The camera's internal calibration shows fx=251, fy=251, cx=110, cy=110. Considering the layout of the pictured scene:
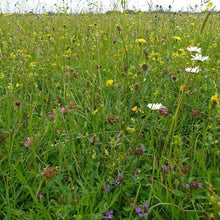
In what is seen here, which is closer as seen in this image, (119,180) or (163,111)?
(119,180)

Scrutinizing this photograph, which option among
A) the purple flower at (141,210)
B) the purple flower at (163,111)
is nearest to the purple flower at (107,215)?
the purple flower at (141,210)

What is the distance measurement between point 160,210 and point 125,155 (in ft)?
0.86

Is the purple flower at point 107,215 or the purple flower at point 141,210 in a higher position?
the purple flower at point 141,210

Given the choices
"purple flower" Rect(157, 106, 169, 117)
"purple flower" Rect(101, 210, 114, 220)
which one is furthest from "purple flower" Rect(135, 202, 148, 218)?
"purple flower" Rect(157, 106, 169, 117)

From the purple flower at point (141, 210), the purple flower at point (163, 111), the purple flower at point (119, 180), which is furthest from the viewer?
the purple flower at point (163, 111)

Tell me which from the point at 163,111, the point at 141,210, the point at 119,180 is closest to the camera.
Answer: the point at 141,210

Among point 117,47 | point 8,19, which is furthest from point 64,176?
point 8,19

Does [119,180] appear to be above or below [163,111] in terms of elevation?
below

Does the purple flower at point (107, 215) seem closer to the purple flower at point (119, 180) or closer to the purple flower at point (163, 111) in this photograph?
the purple flower at point (119, 180)

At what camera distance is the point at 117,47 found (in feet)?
8.23

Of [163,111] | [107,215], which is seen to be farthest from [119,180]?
[163,111]

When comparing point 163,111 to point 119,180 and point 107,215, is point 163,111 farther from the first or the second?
point 107,215

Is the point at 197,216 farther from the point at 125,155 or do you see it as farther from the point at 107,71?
the point at 107,71

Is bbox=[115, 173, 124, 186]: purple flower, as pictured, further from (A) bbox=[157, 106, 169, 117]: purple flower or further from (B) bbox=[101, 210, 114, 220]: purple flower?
(A) bbox=[157, 106, 169, 117]: purple flower
